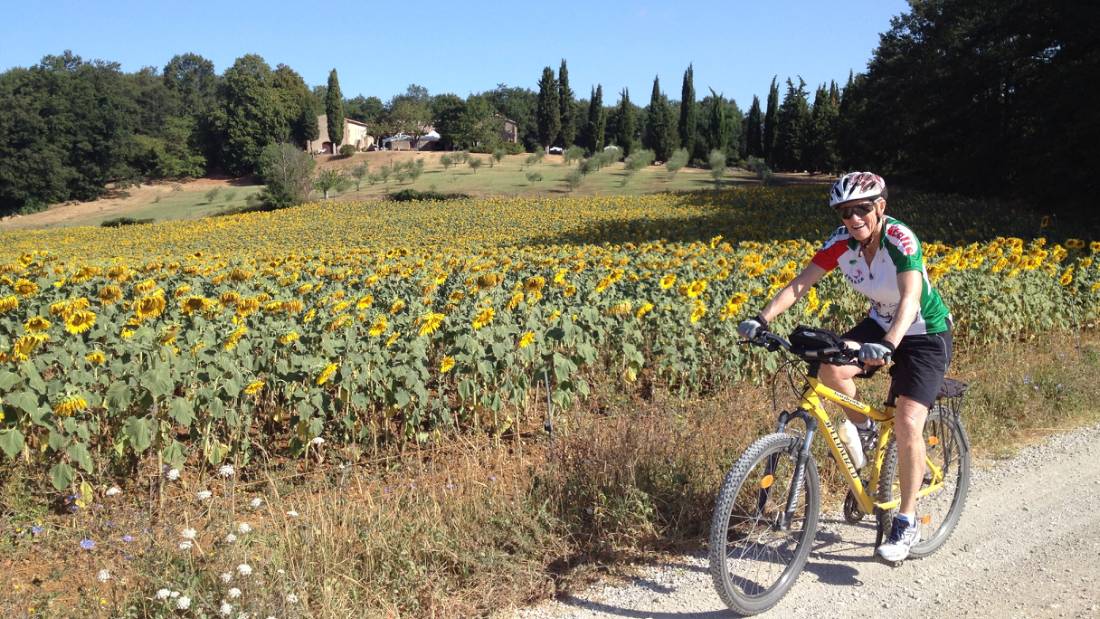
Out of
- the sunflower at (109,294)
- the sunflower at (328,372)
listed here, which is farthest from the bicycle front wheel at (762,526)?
the sunflower at (109,294)

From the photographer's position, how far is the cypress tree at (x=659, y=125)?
293 ft

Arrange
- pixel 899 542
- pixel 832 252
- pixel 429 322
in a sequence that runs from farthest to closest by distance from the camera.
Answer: pixel 429 322 < pixel 832 252 < pixel 899 542

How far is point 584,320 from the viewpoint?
7.32 m

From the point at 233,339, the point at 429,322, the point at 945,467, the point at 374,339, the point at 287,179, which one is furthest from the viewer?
the point at 287,179

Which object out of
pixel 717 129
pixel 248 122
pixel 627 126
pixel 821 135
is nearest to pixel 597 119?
pixel 627 126

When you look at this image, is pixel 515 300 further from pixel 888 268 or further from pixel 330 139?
pixel 330 139

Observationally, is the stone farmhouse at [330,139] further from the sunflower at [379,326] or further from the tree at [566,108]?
the sunflower at [379,326]

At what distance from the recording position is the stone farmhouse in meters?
104

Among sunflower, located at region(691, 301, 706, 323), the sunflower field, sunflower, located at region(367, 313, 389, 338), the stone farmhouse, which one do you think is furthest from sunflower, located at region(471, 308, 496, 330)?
the stone farmhouse

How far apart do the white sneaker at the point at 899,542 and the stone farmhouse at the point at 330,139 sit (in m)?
104

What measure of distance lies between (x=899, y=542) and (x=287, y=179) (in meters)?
54.6

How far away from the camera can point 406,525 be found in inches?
159

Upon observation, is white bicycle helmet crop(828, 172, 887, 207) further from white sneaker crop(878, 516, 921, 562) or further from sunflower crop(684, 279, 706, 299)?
sunflower crop(684, 279, 706, 299)

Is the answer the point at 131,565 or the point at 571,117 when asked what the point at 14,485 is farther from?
the point at 571,117
